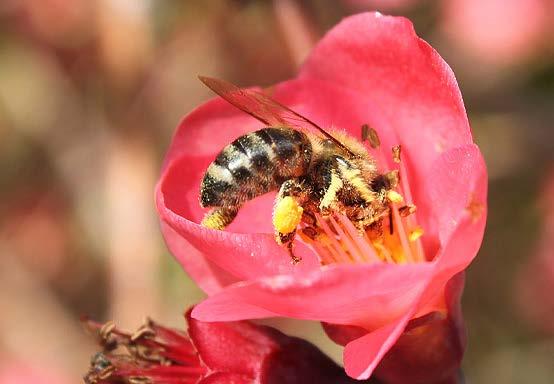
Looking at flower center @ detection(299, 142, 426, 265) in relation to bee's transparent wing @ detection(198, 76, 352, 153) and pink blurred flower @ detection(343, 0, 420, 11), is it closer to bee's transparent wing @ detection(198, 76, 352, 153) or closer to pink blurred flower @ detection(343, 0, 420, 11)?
bee's transparent wing @ detection(198, 76, 352, 153)

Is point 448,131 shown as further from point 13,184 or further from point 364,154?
point 13,184

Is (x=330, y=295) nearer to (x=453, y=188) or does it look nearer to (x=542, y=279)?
(x=453, y=188)

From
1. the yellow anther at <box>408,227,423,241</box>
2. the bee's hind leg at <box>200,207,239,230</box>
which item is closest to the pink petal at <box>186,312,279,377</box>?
the bee's hind leg at <box>200,207,239,230</box>

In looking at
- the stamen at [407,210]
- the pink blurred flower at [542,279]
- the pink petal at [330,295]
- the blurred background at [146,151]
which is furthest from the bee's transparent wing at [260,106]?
the pink blurred flower at [542,279]

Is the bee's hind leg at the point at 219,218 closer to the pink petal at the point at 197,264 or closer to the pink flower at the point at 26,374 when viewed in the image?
the pink petal at the point at 197,264

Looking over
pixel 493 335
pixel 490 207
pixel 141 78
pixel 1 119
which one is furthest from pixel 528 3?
pixel 1 119

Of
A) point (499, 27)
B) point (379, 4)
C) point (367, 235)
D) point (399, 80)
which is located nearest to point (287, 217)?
point (367, 235)
